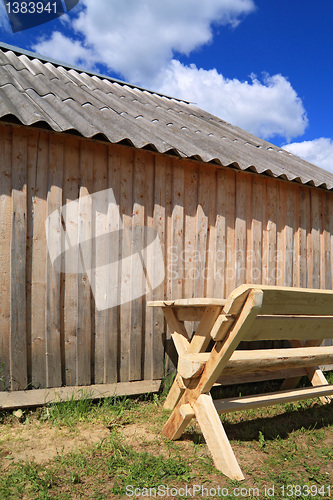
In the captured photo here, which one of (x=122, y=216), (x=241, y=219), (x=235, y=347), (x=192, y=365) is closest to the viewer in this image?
(x=235, y=347)

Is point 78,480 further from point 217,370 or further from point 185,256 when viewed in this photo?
point 185,256

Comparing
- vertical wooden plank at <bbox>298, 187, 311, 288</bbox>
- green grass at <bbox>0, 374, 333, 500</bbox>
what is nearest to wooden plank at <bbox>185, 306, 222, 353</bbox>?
green grass at <bbox>0, 374, 333, 500</bbox>

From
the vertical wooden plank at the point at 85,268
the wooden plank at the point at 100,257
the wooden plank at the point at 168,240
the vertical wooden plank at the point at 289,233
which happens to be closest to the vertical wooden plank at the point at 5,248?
the vertical wooden plank at the point at 85,268

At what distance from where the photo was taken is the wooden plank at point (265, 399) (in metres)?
2.95

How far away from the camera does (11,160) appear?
3426mm

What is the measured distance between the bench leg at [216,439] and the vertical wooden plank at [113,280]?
1238mm

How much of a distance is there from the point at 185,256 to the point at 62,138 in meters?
1.79

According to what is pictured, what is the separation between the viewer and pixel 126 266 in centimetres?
397

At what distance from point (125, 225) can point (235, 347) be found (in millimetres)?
1864

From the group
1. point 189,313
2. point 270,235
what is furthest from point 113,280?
point 270,235

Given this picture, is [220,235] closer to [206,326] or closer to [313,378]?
[206,326]

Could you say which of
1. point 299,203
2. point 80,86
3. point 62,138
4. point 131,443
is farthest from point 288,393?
point 80,86

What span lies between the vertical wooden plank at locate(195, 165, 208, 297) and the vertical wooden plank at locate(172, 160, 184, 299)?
0.22 meters

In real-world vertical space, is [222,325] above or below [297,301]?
below
